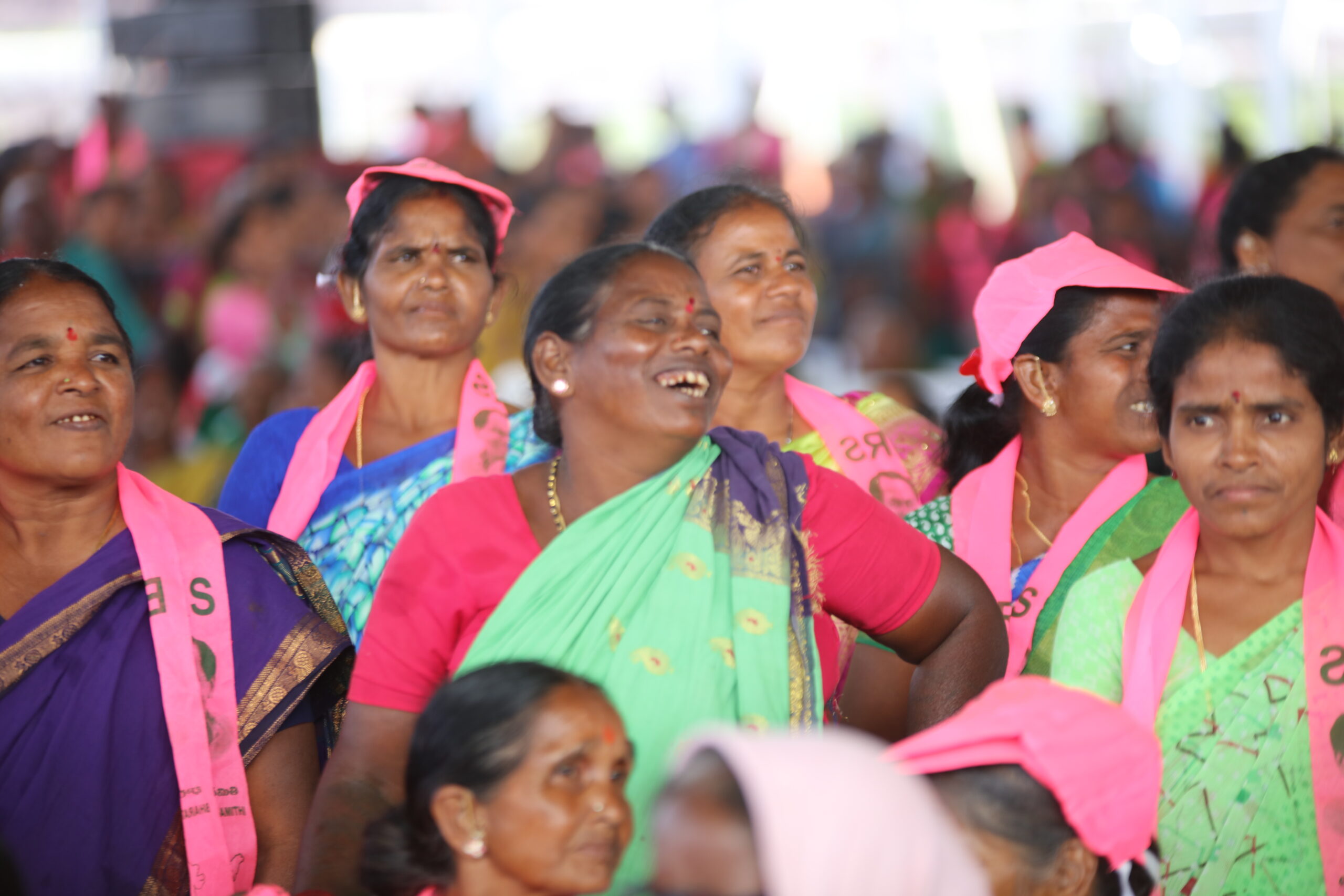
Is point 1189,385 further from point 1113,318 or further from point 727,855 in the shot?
point 727,855

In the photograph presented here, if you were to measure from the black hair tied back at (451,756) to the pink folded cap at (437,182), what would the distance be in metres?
1.77

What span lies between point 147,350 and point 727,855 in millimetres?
5734

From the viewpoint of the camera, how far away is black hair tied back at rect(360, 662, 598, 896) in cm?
211

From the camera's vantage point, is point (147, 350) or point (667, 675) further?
point (147, 350)

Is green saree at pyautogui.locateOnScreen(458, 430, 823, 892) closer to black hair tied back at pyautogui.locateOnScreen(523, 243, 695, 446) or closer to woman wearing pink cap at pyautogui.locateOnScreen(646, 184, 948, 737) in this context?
black hair tied back at pyautogui.locateOnScreen(523, 243, 695, 446)

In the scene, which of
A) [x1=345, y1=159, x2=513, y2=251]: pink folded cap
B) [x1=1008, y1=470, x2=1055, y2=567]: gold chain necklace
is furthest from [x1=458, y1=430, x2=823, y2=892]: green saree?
[x1=345, y1=159, x2=513, y2=251]: pink folded cap

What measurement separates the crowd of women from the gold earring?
3.21 feet

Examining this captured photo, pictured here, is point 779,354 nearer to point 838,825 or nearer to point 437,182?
point 437,182

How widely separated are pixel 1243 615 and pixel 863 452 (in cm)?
114

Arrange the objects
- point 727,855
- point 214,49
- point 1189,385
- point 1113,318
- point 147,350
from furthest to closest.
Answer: point 214,49 < point 147,350 < point 1113,318 < point 1189,385 < point 727,855

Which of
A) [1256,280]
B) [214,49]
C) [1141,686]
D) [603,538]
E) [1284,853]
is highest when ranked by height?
[214,49]

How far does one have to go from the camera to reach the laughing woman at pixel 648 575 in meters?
2.36

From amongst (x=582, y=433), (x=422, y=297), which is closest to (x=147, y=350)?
(x=422, y=297)

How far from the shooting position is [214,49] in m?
9.52
